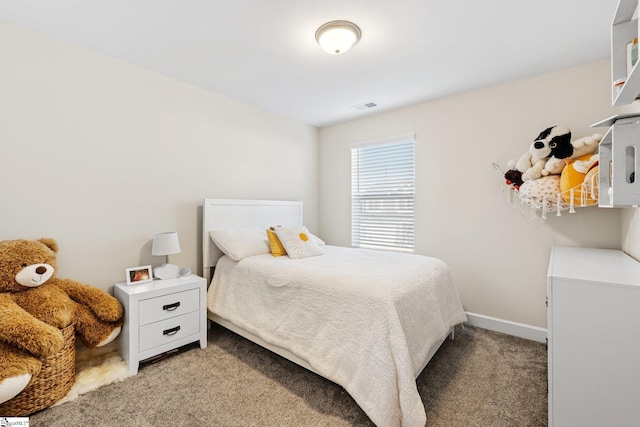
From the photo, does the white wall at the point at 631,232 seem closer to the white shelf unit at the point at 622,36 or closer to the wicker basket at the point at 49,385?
the white shelf unit at the point at 622,36

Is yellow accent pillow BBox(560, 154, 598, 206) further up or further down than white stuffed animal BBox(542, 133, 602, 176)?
further down

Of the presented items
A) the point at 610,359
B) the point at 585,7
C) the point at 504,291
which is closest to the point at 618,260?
the point at 610,359

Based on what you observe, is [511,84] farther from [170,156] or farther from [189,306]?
[189,306]

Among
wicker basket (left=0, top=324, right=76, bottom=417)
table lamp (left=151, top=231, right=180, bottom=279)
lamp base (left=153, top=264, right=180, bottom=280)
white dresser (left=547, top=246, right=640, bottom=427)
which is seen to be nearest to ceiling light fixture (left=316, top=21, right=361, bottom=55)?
white dresser (left=547, top=246, right=640, bottom=427)

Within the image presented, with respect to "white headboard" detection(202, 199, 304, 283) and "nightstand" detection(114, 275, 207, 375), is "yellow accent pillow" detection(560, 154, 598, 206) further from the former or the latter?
"nightstand" detection(114, 275, 207, 375)

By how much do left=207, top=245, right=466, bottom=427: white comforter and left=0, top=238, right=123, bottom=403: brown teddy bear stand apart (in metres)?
0.86

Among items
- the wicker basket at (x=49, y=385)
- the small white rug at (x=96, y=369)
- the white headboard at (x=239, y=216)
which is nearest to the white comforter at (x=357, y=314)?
the white headboard at (x=239, y=216)

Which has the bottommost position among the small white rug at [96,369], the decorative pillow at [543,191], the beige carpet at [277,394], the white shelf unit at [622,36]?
the beige carpet at [277,394]

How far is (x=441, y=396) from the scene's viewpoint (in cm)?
180

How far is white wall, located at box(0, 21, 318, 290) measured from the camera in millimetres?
1912

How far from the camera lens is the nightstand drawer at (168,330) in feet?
6.84

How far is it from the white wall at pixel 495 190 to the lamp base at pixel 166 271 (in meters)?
2.47

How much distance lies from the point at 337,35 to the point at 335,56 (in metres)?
0.37

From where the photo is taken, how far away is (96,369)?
203cm
